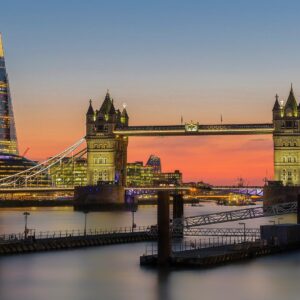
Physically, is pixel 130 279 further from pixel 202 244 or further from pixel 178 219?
pixel 178 219

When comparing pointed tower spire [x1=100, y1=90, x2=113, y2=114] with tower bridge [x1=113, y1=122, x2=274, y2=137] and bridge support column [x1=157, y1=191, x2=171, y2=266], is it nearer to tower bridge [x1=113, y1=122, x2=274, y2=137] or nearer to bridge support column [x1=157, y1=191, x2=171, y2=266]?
tower bridge [x1=113, y1=122, x2=274, y2=137]

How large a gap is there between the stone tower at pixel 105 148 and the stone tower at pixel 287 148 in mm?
26549

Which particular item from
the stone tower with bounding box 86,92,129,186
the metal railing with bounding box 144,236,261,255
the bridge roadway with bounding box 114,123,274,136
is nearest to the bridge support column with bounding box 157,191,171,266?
the metal railing with bounding box 144,236,261,255

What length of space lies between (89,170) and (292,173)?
34303mm

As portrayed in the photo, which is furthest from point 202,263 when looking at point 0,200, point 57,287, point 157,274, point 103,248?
point 0,200

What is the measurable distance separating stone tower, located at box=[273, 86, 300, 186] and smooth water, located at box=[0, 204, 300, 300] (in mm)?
85985

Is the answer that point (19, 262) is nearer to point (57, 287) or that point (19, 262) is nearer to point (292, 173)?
point (57, 287)

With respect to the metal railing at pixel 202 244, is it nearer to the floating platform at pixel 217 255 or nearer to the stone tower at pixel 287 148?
the floating platform at pixel 217 255

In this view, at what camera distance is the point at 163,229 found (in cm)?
5447

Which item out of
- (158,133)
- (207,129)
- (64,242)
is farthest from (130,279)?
(158,133)

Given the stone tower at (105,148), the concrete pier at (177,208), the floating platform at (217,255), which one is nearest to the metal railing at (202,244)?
the floating platform at (217,255)

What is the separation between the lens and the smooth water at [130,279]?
49.7m

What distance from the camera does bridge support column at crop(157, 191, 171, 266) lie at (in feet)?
179

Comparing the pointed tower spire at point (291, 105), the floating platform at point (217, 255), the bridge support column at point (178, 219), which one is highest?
the pointed tower spire at point (291, 105)
